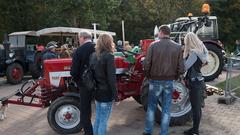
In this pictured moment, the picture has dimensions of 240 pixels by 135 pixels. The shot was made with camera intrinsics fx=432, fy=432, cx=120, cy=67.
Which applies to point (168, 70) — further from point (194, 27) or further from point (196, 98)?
point (194, 27)

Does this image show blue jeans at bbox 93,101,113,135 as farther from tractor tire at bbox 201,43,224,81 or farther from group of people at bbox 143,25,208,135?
tractor tire at bbox 201,43,224,81

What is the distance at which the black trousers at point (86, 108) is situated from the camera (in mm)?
6452

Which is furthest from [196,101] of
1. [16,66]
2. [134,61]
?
[16,66]

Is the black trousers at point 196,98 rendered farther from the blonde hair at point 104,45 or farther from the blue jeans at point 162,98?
the blonde hair at point 104,45

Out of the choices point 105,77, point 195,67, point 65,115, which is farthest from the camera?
point 65,115

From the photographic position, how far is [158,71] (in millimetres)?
6469

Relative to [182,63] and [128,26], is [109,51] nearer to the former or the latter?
[182,63]

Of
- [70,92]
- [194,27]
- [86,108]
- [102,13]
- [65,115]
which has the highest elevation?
[102,13]

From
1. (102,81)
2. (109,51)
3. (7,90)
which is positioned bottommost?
(7,90)

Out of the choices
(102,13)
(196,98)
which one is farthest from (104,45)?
(102,13)

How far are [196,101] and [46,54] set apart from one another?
206 inches

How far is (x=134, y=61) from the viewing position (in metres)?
8.00

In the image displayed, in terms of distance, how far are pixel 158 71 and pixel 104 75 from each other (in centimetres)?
101

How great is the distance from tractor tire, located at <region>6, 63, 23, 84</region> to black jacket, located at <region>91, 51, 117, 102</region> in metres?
10.4
